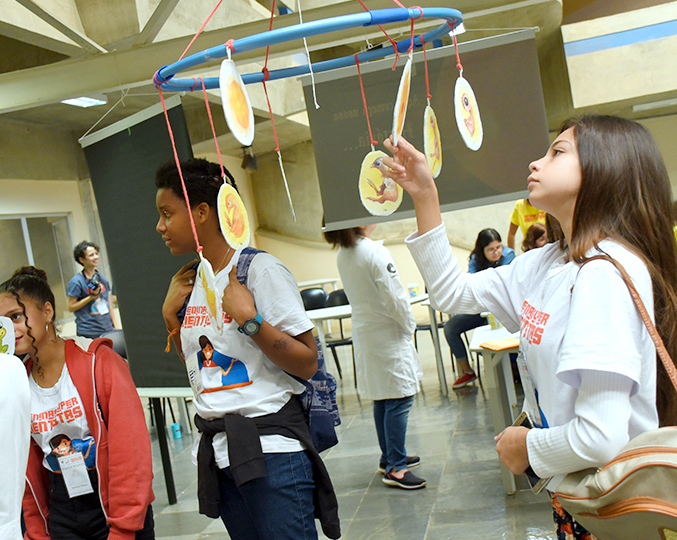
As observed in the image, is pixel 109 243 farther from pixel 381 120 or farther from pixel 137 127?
pixel 381 120

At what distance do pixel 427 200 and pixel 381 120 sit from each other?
2.21 metres

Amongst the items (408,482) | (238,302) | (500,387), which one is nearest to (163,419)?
(408,482)

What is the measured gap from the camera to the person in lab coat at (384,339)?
340 cm

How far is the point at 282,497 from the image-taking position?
1.48 metres

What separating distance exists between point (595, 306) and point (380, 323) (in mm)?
2589

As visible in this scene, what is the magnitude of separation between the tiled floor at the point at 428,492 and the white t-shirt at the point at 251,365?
1.76 metres

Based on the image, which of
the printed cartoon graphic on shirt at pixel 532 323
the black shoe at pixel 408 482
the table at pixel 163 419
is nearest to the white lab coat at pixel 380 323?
the black shoe at pixel 408 482

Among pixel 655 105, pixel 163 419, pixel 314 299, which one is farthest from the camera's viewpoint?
pixel 655 105

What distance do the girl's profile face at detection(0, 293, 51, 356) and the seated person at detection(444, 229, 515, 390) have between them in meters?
4.06

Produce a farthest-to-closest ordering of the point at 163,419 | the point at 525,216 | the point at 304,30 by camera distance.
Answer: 1. the point at 525,216
2. the point at 163,419
3. the point at 304,30

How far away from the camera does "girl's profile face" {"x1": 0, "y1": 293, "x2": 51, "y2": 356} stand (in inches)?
69.5

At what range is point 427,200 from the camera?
1.30 m

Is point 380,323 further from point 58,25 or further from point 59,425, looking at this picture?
point 58,25

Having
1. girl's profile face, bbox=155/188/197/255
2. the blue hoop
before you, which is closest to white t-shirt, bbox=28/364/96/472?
girl's profile face, bbox=155/188/197/255
